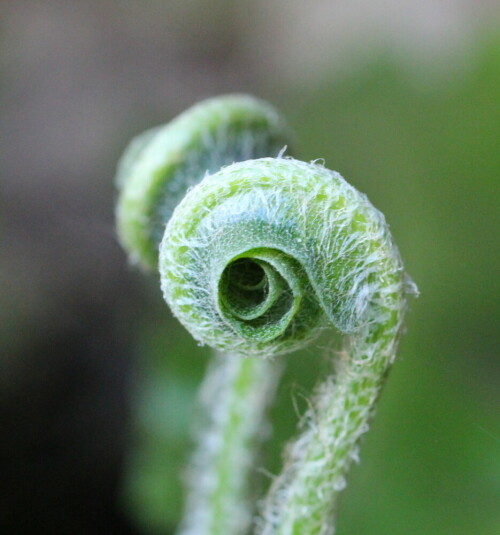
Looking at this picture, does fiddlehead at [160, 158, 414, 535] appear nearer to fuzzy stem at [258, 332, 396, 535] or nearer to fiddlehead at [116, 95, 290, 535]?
fuzzy stem at [258, 332, 396, 535]

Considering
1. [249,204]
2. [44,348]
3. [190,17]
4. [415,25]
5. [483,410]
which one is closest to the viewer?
[249,204]

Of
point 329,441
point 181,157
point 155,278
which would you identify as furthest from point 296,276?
point 155,278

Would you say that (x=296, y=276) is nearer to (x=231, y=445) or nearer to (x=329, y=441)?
(x=329, y=441)

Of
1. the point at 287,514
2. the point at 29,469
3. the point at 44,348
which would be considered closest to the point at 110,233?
the point at 44,348

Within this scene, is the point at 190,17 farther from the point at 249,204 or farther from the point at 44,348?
the point at 249,204

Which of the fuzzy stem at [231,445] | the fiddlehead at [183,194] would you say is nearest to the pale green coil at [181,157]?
the fiddlehead at [183,194]

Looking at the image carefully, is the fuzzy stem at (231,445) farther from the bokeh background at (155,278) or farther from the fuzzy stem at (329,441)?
the fuzzy stem at (329,441)
